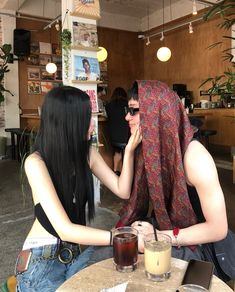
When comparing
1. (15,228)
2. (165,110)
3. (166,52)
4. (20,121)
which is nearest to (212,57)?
(166,52)

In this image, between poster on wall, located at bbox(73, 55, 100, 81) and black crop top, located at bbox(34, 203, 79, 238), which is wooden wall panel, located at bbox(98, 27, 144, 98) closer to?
poster on wall, located at bbox(73, 55, 100, 81)

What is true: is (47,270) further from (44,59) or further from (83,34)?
(44,59)

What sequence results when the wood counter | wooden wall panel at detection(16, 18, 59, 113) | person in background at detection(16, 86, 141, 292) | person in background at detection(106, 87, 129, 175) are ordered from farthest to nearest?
1. wooden wall panel at detection(16, 18, 59, 113)
2. the wood counter
3. person in background at detection(106, 87, 129, 175)
4. person in background at detection(16, 86, 141, 292)

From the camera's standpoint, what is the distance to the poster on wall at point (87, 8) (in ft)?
12.3

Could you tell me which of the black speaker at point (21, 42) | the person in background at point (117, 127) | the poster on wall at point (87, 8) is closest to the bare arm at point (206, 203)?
the poster on wall at point (87, 8)

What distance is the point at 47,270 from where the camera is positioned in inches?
51.9

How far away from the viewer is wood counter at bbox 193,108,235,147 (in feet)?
23.7

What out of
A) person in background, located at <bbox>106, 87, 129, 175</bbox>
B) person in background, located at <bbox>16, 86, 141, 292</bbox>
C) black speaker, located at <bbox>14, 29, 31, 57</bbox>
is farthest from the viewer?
black speaker, located at <bbox>14, 29, 31, 57</bbox>

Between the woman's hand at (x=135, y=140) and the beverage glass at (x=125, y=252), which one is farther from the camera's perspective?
the woman's hand at (x=135, y=140)

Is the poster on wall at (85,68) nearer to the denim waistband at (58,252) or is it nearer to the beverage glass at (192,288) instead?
the denim waistband at (58,252)

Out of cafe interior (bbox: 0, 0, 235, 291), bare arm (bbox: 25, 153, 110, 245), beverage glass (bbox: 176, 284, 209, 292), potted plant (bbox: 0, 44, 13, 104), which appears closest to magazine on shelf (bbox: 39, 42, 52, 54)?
cafe interior (bbox: 0, 0, 235, 291)

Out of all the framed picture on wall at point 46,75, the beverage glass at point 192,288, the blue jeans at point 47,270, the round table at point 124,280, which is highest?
the framed picture on wall at point 46,75

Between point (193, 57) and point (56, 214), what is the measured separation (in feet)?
28.2

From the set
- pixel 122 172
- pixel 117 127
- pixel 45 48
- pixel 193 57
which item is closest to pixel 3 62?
pixel 45 48
